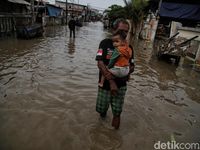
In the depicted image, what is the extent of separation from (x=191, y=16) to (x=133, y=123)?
14.4 metres

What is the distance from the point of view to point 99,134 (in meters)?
3.88

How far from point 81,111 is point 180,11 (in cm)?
1537

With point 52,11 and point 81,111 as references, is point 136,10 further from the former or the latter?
point 81,111

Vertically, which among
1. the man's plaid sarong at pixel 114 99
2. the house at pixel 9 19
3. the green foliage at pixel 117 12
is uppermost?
the green foliage at pixel 117 12

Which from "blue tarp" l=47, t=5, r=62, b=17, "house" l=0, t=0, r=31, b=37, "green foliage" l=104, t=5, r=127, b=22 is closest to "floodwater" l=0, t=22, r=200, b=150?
"house" l=0, t=0, r=31, b=37

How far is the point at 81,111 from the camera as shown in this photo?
15.5 feet

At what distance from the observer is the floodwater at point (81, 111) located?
11.9 feet

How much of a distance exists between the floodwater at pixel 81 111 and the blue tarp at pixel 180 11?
31.8 feet

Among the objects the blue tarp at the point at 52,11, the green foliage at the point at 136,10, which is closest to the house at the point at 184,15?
the green foliage at the point at 136,10

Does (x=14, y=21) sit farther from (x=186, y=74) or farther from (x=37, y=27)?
(x=186, y=74)

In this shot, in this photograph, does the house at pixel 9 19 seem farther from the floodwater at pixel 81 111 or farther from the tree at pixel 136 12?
the tree at pixel 136 12

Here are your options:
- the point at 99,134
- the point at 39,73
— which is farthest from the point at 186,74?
the point at 99,134

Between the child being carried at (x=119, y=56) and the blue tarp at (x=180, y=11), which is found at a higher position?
the blue tarp at (x=180, y=11)

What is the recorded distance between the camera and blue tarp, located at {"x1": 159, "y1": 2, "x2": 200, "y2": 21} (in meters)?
16.1
